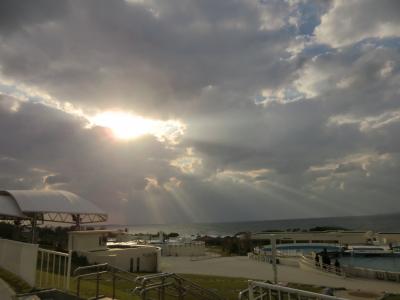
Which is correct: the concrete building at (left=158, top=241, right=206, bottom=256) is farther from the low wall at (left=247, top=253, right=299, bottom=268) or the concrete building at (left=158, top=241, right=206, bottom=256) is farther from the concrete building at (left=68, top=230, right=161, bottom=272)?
the concrete building at (left=68, top=230, right=161, bottom=272)

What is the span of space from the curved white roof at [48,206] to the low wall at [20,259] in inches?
459

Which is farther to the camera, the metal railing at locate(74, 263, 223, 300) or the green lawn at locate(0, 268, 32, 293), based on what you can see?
the green lawn at locate(0, 268, 32, 293)

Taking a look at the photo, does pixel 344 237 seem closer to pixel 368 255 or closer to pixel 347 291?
pixel 368 255

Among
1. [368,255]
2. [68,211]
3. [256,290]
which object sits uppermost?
[68,211]

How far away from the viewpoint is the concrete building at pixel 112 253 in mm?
23734

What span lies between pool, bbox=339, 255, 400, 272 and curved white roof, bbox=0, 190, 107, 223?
23462mm

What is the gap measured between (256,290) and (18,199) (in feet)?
69.2

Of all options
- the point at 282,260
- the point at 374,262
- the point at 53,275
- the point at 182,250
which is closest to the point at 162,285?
the point at 53,275

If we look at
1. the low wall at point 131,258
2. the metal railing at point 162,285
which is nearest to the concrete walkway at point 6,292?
the metal railing at point 162,285

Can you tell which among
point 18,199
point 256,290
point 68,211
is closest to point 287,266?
point 68,211

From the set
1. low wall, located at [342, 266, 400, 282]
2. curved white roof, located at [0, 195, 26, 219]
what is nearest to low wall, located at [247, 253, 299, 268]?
low wall, located at [342, 266, 400, 282]

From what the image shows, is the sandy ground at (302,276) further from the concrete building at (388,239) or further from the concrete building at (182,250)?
the concrete building at (388,239)

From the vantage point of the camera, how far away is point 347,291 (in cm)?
1669

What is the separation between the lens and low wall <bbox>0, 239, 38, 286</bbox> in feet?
32.4
